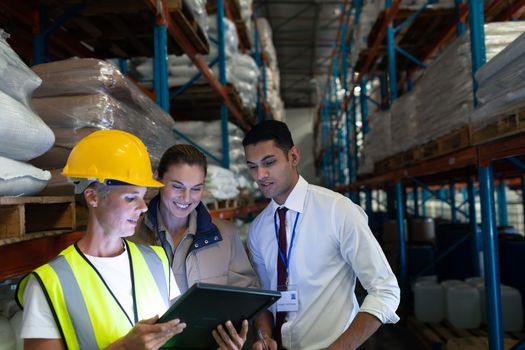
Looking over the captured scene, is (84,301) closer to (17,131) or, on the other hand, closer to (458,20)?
(17,131)

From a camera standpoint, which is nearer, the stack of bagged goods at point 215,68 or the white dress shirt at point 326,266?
the white dress shirt at point 326,266

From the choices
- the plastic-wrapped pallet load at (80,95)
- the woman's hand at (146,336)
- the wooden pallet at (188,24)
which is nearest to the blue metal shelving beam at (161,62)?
the wooden pallet at (188,24)

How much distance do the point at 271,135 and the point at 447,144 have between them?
97.2 inches

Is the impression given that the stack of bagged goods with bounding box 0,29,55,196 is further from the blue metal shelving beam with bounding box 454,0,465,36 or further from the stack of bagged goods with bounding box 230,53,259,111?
the stack of bagged goods with bounding box 230,53,259,111

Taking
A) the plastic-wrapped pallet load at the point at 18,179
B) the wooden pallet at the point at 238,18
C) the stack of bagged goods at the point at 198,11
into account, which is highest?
the wooden pallet at the point at 238,18

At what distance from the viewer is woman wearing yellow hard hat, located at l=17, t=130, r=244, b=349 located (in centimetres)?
132

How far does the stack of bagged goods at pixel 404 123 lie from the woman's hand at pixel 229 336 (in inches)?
166

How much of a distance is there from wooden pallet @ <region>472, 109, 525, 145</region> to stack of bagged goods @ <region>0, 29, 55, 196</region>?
253 centimetres

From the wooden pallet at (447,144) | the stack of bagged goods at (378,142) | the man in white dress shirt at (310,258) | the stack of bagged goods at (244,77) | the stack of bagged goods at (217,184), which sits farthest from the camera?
the stack of bagged goods at (244,77)

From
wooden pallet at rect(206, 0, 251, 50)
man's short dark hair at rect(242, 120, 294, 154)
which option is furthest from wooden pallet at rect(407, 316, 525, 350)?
wooden pallet at rect(206, 0, 251, 50)

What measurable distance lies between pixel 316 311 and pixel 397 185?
14.1 ft

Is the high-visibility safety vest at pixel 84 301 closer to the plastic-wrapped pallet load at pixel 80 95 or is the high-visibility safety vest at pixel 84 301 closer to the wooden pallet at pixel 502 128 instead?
the plastic-wrapped pallet load at pixel 80 95

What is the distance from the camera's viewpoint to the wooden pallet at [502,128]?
2.63 m

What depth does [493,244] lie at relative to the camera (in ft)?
11.1
